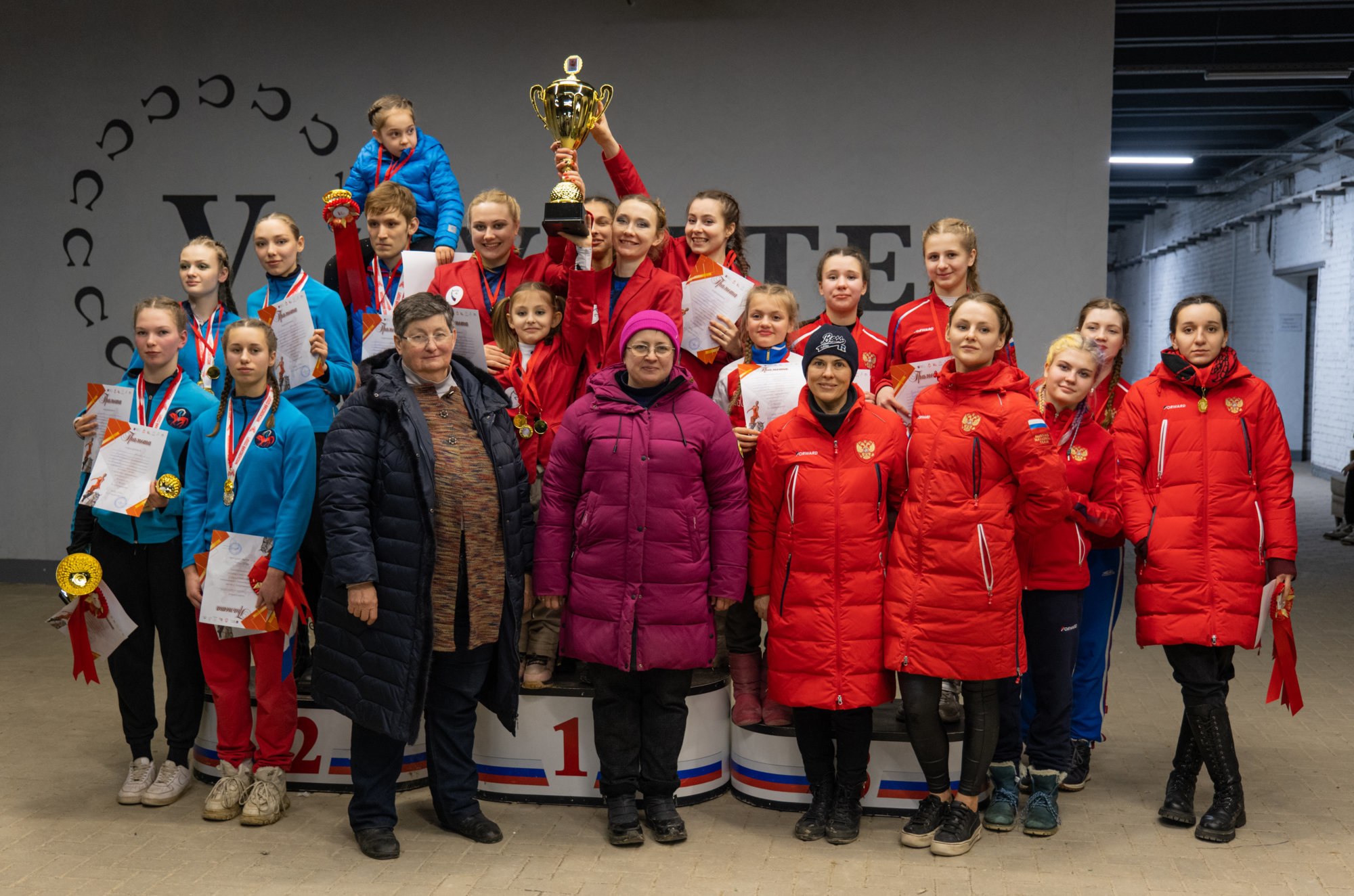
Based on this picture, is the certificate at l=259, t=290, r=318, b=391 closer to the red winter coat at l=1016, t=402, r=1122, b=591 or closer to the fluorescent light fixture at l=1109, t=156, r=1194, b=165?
the red winter coat at l=1016, t=402, r=1122, b=591

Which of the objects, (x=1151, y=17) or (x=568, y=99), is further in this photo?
(x=1151, y=17)

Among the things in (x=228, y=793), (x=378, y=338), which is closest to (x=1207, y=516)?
(x=378, y=338)

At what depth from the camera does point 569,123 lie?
3.73 m

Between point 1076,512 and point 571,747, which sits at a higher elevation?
point 1076,512

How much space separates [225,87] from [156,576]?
4.73 metres

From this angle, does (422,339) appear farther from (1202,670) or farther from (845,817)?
(1202,670)

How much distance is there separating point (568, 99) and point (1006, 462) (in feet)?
6.18

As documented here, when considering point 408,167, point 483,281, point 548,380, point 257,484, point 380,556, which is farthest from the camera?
point 408,167

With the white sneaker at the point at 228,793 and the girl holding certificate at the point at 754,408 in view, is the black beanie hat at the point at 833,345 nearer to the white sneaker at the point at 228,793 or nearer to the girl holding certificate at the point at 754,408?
the girl holding certificate at the point at 754,408

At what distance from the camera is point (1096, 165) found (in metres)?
6.58

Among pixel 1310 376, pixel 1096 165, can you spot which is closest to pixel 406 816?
pixel 1096 165

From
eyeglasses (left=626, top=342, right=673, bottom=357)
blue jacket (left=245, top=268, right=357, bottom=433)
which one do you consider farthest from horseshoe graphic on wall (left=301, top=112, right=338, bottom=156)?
eyeglasses (left=626, top=342, right=673, bottom=357)

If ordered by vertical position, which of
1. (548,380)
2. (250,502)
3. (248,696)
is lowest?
(248,696)

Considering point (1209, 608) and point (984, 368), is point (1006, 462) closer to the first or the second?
point (984, 368)
